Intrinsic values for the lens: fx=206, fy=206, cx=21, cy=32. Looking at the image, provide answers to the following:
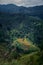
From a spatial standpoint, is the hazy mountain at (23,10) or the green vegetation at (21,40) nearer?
the green vegetation at (21,40)

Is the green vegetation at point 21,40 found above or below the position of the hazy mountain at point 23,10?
below

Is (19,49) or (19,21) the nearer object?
(19,49)

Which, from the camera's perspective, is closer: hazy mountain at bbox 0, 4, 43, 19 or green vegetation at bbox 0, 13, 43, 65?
green vegetation at bbox 0, 13, 43, 65

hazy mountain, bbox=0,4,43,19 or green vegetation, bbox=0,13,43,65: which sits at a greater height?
hazy mountain, bbox=0,4,43,19

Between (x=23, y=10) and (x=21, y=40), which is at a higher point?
(x=23, y=10)

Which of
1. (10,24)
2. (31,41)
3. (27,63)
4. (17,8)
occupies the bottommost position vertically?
(27,63)

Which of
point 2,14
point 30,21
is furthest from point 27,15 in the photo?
point 2,14

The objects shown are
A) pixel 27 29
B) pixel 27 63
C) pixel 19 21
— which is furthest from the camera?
pixel 19 21

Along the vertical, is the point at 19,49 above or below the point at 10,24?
below

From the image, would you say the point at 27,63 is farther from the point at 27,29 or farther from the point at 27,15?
the point at 27,15

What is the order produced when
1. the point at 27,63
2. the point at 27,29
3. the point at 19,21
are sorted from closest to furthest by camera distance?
the point at 27,63 → the point at 27,29 → the point at 19,21
